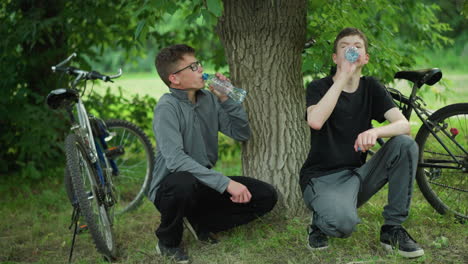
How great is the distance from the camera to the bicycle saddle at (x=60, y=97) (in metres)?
3.43

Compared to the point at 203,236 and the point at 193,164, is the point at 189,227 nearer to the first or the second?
the point at 203,236

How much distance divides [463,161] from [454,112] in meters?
0.31

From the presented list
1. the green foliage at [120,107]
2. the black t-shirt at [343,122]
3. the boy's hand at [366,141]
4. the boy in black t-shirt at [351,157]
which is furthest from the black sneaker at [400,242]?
the green foliage at [120,107]

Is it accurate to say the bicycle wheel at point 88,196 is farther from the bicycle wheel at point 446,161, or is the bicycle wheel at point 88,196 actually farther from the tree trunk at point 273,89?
the bicycle wheel at point 446,161

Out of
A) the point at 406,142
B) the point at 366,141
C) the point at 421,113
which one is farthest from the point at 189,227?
the point at 421,113

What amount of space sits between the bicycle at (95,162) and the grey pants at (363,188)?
4.18ft

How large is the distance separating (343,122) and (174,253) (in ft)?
4.08

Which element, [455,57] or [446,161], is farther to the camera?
[455,57]

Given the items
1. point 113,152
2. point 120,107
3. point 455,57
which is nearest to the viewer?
point 113,152

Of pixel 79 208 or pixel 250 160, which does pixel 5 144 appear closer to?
pixel 79 208

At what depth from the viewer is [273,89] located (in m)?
3.55

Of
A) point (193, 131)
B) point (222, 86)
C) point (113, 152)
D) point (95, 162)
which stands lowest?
point (113, 152)

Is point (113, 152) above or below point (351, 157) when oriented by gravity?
below

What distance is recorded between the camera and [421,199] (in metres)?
3.97
